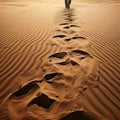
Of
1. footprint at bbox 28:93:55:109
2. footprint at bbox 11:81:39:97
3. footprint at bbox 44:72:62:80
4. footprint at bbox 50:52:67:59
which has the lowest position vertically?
footprint at bbox 50:52:67:59

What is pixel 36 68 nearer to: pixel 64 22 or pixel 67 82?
pixel 67 82

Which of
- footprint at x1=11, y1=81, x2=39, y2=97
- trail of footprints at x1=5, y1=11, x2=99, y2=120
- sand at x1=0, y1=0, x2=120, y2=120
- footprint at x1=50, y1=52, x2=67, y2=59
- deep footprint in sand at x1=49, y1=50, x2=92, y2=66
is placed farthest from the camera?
footprint at x1=50, y1=52, x2=67, y2=59

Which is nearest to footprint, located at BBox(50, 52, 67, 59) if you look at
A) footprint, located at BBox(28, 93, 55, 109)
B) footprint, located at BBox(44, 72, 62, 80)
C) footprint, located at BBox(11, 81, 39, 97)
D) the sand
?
the sand

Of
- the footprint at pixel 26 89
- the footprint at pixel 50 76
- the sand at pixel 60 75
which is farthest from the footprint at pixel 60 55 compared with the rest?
the footprint at pixel 26 89

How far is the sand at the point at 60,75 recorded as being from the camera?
101 inches

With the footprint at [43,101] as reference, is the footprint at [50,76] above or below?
below

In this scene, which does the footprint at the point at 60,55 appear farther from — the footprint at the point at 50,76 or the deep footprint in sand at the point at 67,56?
the footprint at the point at 50,76

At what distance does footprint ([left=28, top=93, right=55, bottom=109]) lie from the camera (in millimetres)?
2672

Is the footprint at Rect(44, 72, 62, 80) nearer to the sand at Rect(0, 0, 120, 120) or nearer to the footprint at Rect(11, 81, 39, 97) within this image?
the sand at Rect(0, 0, 120, 120)

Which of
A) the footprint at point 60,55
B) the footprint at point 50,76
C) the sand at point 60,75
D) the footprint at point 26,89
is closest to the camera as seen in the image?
the sand at point 60,75

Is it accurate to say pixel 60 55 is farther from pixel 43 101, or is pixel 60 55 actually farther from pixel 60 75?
pixel 43 101

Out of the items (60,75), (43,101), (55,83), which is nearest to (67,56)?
(60,75)

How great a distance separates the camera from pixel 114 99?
2.76 m

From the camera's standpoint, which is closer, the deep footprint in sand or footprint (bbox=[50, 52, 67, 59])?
the deep footprint in sand
